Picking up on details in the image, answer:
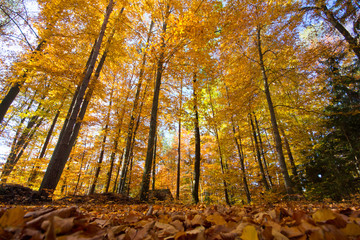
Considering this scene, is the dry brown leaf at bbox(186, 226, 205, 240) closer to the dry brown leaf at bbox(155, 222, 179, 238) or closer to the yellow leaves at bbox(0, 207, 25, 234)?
the dry brown leaf at bbox(155, 222, 179, 238)

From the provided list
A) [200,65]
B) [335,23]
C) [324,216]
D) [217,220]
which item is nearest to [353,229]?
[324,216]

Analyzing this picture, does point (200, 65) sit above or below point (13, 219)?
above

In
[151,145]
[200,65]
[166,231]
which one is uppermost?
[200,65]

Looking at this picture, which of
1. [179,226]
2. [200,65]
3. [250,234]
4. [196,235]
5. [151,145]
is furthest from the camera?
[200,65]

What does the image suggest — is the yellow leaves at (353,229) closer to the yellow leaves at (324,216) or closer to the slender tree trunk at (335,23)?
the yellow leaves at (324,216)

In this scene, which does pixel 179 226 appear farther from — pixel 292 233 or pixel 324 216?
pixel 324 216

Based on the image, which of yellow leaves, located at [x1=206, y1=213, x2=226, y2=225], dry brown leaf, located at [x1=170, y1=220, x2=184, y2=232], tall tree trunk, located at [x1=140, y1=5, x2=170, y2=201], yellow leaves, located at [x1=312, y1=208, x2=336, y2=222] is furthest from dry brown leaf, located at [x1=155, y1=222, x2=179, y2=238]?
tall tree trunk, located at [x1=140, y1=5, x2=170, y2=201]

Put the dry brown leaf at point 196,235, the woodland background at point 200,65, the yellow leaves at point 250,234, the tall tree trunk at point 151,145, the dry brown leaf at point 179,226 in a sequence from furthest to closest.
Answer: the woodland background at point 200,65 < the tall tree trunk at point 151,145 < the dry brown leaf at point 179,226 < the dry brown leaf at point 196,235 < the yellow leaves at point 250,234

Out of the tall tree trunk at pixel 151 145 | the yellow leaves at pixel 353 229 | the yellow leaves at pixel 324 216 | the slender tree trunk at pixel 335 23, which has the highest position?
the slender tree trunk at pixel 335 23

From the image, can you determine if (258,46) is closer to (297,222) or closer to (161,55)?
(161,55)

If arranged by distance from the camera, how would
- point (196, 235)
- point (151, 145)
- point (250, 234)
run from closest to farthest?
point (250, 234)
point (196, 235)
point (151, 145)

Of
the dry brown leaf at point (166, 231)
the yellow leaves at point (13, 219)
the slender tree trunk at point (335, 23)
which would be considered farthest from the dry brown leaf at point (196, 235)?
the slender tree trunk at point (335, 23)

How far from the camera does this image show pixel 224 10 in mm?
6129

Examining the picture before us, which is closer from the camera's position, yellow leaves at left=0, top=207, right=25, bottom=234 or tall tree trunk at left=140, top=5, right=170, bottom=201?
yellow leaves at left=0, top=207, right=25, bottom=234
